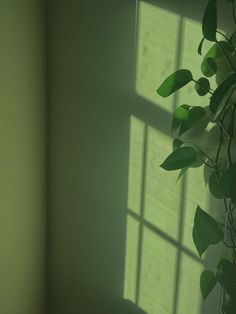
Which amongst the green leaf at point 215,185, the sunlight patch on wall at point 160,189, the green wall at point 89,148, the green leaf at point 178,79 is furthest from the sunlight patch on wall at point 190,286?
the green leaf at point 178,79

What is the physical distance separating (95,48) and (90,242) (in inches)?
31.5

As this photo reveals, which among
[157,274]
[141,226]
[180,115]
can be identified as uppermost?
[180,115]

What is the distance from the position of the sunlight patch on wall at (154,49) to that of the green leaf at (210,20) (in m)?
0.31

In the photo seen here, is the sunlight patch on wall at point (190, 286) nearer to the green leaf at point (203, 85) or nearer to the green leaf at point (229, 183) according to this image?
the green leaf at point (229, 183)

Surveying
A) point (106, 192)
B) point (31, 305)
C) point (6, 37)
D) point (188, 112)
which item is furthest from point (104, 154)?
point (31, 305)

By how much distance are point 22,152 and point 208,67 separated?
2.45 ft

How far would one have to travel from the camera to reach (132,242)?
1.66 meters

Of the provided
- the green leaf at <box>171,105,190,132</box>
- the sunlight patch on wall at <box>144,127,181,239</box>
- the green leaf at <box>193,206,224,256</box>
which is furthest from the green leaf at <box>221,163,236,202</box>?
the sunlight patch on wall at <box>144,127,181,239</box>

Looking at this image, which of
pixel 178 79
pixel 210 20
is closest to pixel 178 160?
pixel 178 79

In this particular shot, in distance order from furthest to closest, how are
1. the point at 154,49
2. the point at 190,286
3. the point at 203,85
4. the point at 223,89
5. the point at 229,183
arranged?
the point at 190,286
the point at 154,49
the point at 203,85
the point at 229,183
the point at 223,89

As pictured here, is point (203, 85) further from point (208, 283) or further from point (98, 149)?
point (208, 283)

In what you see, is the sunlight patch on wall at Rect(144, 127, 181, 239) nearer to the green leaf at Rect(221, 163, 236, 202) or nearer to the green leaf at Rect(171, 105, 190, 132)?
the green leaf at Rect(171, 105, 190, 132)

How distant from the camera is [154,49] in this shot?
4.86 ft

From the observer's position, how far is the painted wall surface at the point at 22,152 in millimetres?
1411
